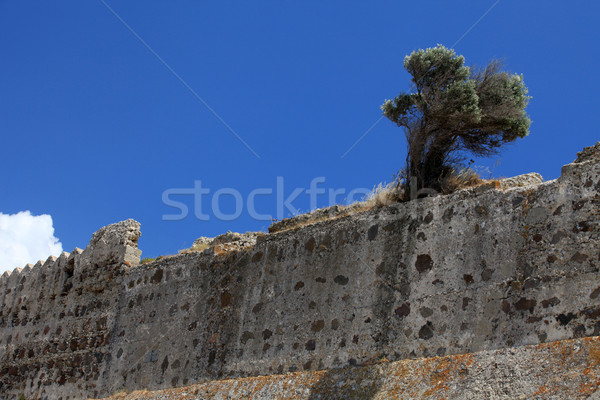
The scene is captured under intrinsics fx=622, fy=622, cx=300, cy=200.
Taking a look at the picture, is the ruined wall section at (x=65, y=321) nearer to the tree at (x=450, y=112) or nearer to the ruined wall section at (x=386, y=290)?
the ruined wall section at (x=386, y=290)

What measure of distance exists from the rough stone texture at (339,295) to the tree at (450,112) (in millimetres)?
793

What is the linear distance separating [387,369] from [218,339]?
107 inches

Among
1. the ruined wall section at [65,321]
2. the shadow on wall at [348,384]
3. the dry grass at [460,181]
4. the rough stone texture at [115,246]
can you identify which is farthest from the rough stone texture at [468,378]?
the rough stone texture at [115,246]

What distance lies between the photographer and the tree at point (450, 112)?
703cm

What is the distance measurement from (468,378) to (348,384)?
1.30m

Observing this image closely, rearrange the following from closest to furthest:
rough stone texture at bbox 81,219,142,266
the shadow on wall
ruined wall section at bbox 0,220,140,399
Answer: the shadow on wall < ruined wall section at bbox 0,220,140,399 < rough stone texture at bbox 81,219,142,266

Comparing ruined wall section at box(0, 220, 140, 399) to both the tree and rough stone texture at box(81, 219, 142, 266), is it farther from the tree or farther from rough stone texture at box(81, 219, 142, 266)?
the tree

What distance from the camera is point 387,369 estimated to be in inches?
232

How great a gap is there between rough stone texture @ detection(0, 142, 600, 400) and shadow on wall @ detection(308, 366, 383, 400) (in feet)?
0.76

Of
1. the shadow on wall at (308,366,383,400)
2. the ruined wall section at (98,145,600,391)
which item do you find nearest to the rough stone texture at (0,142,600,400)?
the ruined wall section at (98,145,600,391)

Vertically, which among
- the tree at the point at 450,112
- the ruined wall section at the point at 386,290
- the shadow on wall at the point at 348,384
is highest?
the tree at the point at 450,112

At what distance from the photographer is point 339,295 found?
6879 mm

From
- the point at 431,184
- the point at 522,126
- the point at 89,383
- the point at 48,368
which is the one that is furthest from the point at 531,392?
the point at 48,368

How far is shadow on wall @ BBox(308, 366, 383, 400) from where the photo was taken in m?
5.81
